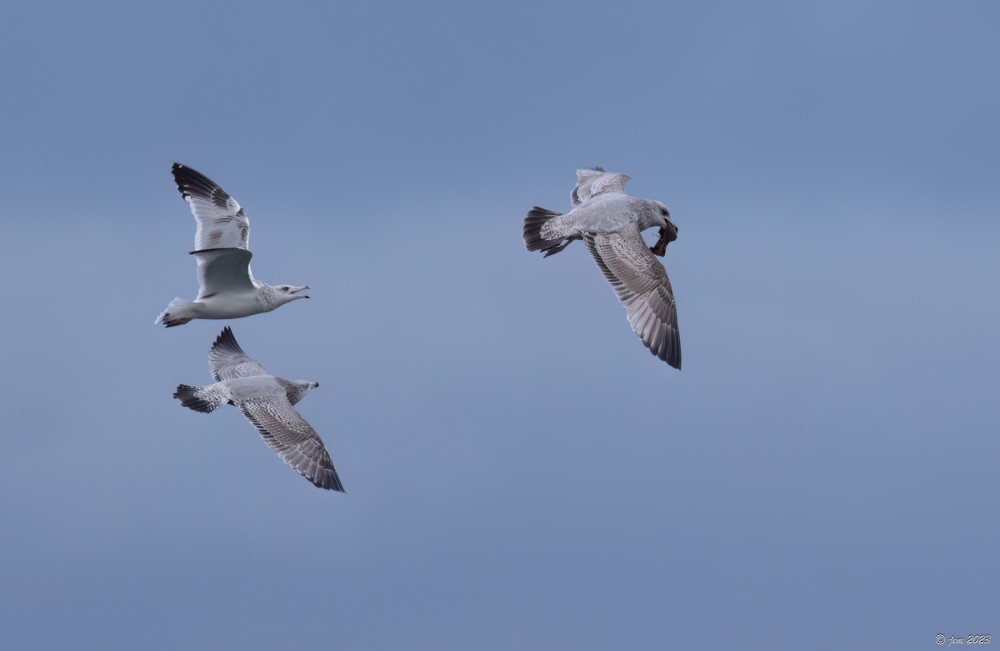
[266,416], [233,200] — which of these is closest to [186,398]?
[266,416]

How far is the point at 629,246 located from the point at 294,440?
7025 millimetres

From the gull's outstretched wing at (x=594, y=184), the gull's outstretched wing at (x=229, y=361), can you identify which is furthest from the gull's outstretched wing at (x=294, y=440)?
the gull's outstretched wing at (x=594, y=184)

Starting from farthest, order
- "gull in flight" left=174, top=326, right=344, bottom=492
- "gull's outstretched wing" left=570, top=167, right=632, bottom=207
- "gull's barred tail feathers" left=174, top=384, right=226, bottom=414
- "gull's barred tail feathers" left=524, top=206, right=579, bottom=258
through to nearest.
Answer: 1. "gull's outstretched wing" left=570, top=167, right=632, bottom=207
2. "gull's barred tail feathers" left=174, top=384, right=226, bottom=414
3. "gull in flight" left=174, top=326, right=344, bottom=492
4. "gull's barred tail feathers" left=524, top=206, right=579, bottom=258

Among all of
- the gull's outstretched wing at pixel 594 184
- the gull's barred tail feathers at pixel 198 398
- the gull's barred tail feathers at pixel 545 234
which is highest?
the gull's outstretched wing at pixel 594 184

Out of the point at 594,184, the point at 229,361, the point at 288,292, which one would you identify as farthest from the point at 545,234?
the point at 229,361

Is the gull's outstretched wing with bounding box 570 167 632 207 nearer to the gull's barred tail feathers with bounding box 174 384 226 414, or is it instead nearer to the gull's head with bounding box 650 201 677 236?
the gull's head with bounding box 650 201 677 236

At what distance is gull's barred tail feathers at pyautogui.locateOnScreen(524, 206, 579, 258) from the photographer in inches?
1069

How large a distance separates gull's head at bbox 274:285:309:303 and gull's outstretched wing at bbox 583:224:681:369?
5351 mm

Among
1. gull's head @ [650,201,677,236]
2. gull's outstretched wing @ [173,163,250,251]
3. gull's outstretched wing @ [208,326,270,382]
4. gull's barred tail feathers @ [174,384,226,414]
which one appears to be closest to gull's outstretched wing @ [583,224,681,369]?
gull's head @ [650,201,677,236]

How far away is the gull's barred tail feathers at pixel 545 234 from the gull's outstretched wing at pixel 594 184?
2269mm

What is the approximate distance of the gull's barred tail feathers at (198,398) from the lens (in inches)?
1111

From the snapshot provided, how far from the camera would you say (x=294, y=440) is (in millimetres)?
28000

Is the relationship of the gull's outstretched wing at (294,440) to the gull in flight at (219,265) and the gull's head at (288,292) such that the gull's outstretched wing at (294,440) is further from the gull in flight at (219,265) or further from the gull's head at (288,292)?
the gull's head at (288,292)

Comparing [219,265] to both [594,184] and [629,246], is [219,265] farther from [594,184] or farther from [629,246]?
[594,184]
